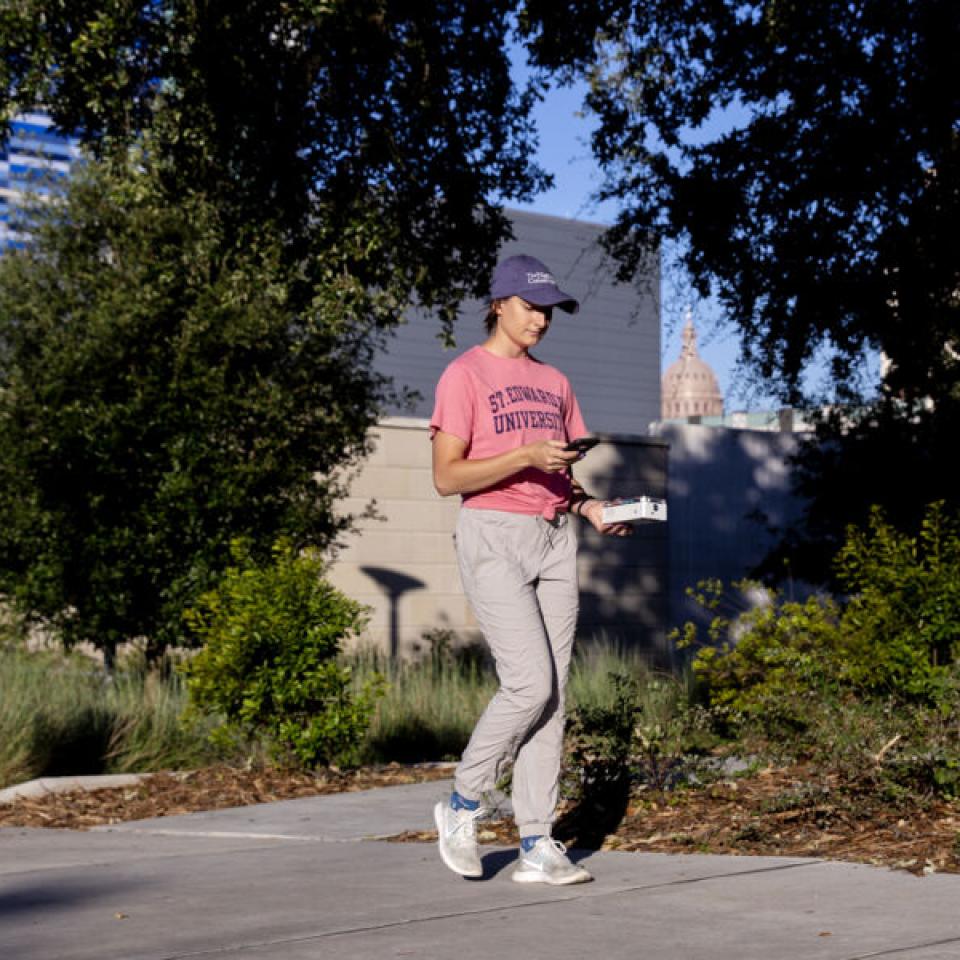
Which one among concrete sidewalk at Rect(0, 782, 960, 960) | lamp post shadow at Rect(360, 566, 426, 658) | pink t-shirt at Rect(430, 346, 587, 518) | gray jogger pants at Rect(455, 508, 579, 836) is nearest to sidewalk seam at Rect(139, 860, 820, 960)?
concrete sidewalk at Rect(0, 782, 960, 960)

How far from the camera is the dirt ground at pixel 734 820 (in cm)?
576

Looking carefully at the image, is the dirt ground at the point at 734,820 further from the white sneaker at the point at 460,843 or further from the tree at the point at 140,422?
the tree at the point at 140,422

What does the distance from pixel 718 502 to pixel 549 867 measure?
19.1m

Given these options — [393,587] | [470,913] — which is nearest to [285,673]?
[470,913]

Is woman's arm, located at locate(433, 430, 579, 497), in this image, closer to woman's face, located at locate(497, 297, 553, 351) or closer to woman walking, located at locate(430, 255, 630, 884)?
woman walking, located at locate(430, 255, 630, 884)

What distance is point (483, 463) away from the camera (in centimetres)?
524

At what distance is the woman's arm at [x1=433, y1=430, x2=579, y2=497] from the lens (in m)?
5.05

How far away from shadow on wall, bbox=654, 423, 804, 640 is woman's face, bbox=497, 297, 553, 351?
17623mm

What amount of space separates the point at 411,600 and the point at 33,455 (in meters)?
7.10

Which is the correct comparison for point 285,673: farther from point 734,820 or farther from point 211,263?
point 211,263

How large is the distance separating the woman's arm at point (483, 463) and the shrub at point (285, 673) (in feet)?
12.8

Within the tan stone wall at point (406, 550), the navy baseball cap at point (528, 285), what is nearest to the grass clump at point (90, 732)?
the navy baseball cap at point (528, 285)

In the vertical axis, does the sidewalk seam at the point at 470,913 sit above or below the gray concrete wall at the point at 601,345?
below

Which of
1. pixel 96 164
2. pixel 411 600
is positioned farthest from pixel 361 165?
pixel 411 600
